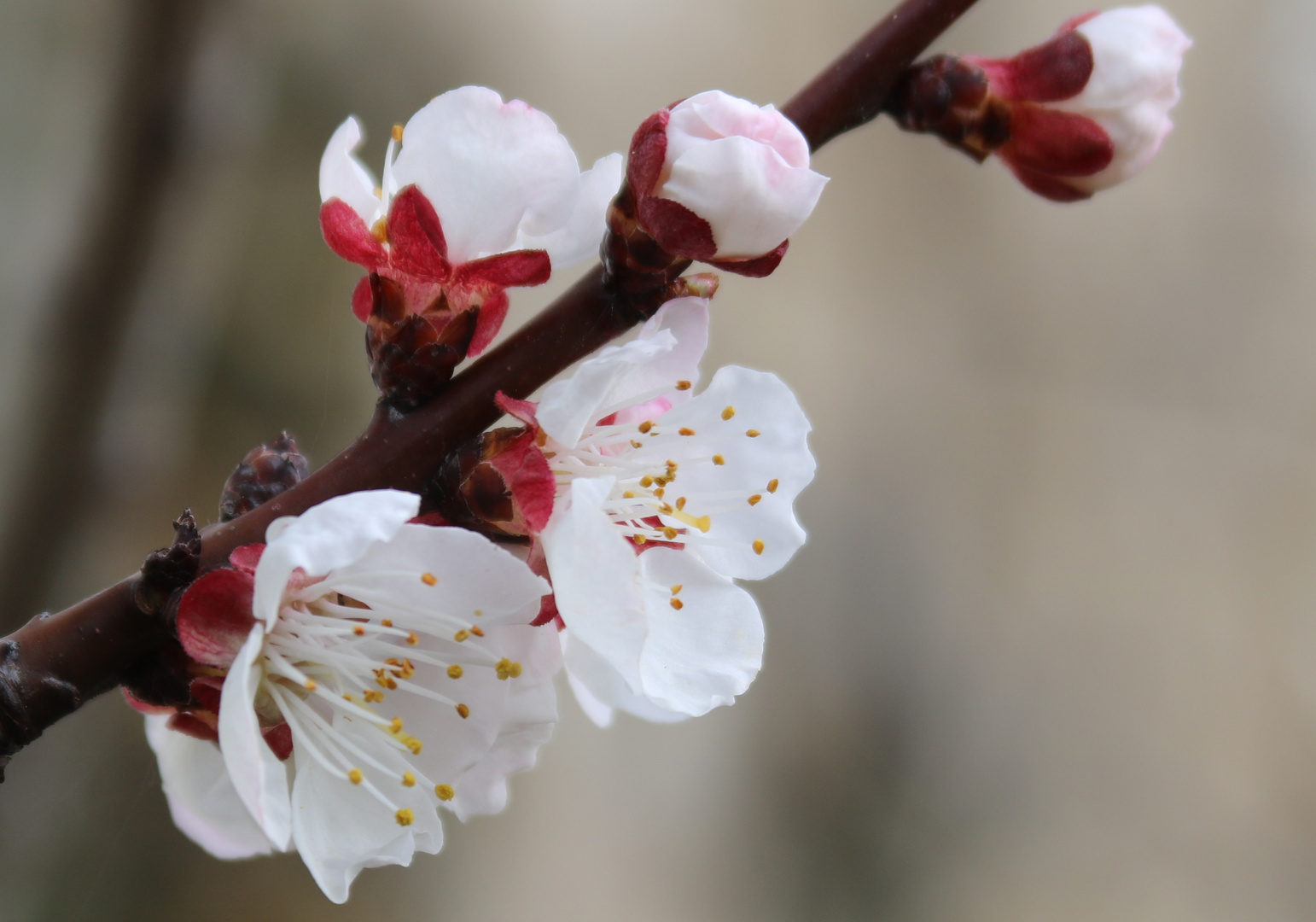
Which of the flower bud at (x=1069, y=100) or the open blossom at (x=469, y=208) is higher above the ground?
the open blossom at (x=469, y=208)

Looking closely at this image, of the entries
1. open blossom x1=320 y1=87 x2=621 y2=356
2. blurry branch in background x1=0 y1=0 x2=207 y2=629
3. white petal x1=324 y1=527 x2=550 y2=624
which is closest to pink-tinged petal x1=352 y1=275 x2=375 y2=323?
Answer: open blossom x1=320 y1=87 x2=621 y2=356

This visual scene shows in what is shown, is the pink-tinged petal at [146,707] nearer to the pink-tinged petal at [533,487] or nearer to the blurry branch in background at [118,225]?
the pink-tinged petal at [533,487]

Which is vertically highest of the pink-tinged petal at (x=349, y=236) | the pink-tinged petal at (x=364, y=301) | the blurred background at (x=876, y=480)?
the pink-tinged petal at (x=349, y=236)

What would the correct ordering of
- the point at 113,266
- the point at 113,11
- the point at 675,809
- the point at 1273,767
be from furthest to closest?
the point at 1273,767, the point at 675,809, the point at 113,11, the point at 113,266

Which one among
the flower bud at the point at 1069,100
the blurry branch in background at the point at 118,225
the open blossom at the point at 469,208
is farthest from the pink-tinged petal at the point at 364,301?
the blurry branch in background at the point at 118,225

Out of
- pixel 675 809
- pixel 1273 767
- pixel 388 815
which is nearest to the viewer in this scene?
pixel 388 815

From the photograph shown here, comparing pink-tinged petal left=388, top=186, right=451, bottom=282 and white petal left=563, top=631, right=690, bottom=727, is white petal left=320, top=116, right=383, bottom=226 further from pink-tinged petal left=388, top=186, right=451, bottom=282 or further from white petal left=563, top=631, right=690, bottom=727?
white petal left=563, top=631, right=690, bottom=727

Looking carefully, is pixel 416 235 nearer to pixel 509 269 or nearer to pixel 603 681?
pixel 509 269

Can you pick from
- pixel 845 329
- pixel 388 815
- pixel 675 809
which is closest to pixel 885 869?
pixel 675 809

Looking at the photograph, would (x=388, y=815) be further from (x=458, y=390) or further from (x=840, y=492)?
(x=840, y=492)
